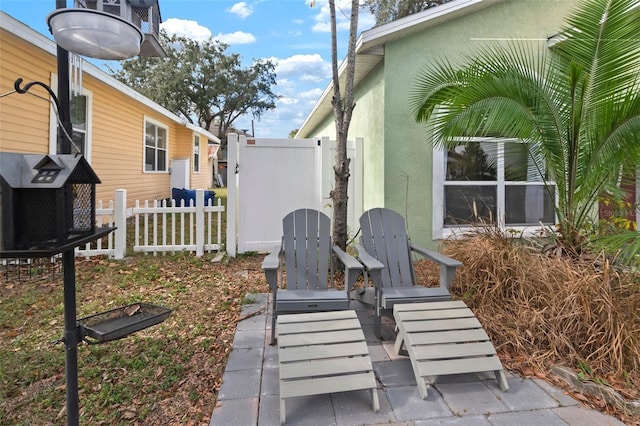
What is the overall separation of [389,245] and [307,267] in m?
0.83

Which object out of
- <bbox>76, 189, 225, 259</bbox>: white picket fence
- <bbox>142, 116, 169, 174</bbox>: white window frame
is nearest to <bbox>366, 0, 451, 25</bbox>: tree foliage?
<bbox>142, 116, 169, 174</bbox>: white window frame

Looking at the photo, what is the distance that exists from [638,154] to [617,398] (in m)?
2.18

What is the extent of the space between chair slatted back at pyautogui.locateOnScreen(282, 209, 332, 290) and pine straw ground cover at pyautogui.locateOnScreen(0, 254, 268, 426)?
2.47 ft

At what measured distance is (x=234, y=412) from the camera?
6.82ft

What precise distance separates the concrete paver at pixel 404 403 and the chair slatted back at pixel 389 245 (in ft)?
3.00

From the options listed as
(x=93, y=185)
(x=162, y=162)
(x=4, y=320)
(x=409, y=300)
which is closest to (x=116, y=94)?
(x=162, y=162)

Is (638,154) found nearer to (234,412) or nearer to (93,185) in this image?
(234,412)

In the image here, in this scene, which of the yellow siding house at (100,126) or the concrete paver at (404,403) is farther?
the yellow siding house at (100,126)

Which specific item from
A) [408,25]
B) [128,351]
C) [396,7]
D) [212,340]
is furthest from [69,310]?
[396,7]

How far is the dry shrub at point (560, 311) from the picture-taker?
96.0 inches

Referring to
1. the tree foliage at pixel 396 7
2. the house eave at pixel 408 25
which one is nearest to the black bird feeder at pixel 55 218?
the house eave at pixel 408 25

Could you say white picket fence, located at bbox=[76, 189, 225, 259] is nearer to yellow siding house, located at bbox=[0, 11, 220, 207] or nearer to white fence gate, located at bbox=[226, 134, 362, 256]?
white fence gate, located at bbox=[226, 134, 362, 256]

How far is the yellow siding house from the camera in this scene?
18.3 feet

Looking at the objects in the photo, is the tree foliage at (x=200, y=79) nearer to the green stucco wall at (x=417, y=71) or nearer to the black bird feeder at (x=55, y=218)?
the green stucco wall at (x=417, y=71)
